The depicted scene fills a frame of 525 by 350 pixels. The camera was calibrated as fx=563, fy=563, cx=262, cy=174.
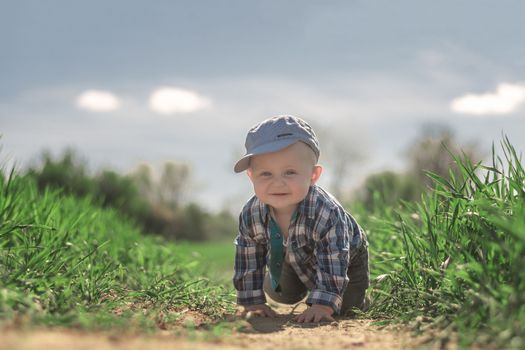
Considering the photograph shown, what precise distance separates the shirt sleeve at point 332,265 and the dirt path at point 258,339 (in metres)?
0.21

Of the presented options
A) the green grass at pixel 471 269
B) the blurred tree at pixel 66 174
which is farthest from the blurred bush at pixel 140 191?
the green grass at pixel 471 269

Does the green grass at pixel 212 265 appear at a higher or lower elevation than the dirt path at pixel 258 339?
higher

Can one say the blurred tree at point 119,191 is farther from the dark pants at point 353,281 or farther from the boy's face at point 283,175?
the boy's face at point 283,175

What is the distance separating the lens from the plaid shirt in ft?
10.8

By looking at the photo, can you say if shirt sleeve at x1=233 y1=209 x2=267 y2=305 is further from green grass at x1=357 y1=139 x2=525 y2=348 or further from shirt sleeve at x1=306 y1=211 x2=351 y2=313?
green grass at x1=357 y1=139 x2=525 y2=348

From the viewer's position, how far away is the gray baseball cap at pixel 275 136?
123 inches

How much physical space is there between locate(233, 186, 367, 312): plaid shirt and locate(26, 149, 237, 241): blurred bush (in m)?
2.36

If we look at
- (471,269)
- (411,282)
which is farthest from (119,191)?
(471,269)

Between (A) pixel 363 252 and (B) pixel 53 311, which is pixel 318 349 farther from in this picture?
(A) pixel 363 252

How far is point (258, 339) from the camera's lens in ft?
7.83

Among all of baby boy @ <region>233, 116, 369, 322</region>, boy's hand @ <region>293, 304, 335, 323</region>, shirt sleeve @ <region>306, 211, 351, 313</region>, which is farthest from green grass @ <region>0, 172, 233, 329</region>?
shirt sleeve @ <region>306, 211, 351, 313</region>

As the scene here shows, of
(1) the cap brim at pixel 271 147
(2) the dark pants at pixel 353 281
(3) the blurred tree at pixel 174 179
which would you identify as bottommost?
(2) the dark pants at pixel 353 281

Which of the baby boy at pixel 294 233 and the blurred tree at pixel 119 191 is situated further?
the blurred tree at pixel 119 191

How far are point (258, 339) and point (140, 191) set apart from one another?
72.1 ft
